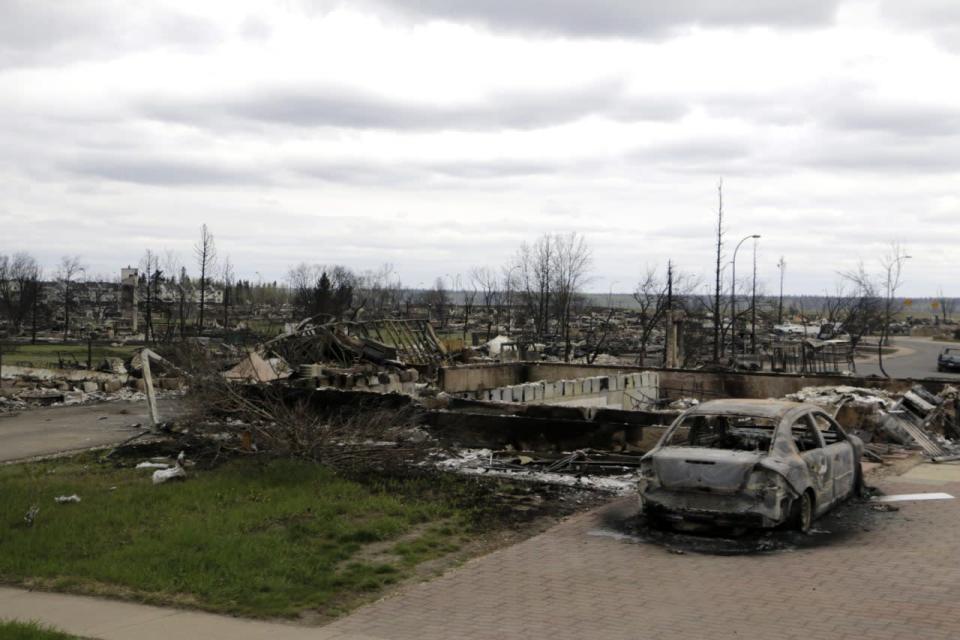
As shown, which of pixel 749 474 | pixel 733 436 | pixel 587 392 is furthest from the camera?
pixel 587 392

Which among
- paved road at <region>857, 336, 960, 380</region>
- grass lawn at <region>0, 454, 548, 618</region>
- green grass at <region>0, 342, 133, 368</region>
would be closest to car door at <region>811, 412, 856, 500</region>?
grass lawn at <region>0, 454, 548, 618</region>

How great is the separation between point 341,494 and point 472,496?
1692 mm

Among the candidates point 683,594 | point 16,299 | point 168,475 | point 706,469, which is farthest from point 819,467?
point 16,299

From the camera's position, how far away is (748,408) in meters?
10.8

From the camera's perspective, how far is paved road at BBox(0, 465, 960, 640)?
22.6 feet

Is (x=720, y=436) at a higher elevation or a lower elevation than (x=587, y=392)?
higher

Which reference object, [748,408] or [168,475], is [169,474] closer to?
[168,475]

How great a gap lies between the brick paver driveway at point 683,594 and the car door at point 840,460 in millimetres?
1026

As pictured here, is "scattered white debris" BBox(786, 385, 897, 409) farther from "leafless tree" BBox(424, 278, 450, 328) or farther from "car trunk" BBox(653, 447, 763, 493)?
"leafless tree" BBox(424, 278, 450, 328)

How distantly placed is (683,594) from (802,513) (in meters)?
2.76

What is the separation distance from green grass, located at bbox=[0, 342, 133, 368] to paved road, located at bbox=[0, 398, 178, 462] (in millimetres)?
13484

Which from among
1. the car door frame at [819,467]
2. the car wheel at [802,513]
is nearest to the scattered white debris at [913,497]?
the car door frame at [819,467]

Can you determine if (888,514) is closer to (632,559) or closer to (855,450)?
(855,450)

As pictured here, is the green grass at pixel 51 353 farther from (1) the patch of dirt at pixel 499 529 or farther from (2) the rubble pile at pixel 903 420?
(2) the rubble pile at pixel 903 420
